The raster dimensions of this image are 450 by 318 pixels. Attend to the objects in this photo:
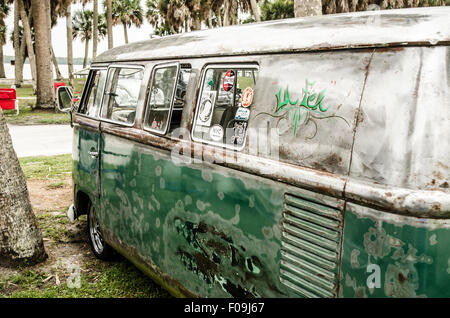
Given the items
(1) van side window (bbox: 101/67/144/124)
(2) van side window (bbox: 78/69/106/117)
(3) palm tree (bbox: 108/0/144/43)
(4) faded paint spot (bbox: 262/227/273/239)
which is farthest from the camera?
(3) palm tree (bbox: 108/0/144/43)

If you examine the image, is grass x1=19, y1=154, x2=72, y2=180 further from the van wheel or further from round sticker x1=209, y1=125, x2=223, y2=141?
round sticker x1=209, y1=125, x2=223, y2=141

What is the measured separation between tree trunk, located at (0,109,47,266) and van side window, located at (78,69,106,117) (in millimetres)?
823

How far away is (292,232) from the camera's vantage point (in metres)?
2.09

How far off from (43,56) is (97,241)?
13345 mm

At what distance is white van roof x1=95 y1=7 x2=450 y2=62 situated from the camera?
1.78m

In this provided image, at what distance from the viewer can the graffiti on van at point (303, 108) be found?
→ 2.02 metres

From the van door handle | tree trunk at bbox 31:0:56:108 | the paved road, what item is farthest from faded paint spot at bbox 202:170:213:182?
tree trunk at bbox 31:0:56:108

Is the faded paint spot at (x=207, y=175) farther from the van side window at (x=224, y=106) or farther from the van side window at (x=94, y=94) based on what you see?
the van side window at (x=94, y=94)

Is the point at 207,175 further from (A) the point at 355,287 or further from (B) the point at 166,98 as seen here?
(A) the point at 355,287

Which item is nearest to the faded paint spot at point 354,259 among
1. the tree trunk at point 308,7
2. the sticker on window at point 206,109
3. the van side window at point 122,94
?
the sticker on window at point 206,109
